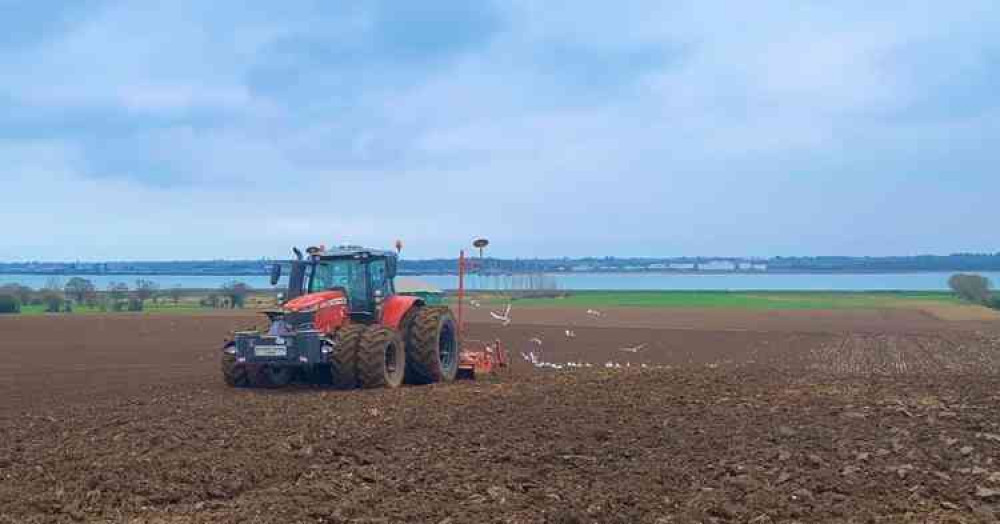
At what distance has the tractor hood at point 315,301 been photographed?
16.0 m

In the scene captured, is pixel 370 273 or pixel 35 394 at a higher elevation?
pixel 370 273

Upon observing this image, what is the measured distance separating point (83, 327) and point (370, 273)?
91.9 feet

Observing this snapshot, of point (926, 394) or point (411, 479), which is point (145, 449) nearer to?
point (411, 479)

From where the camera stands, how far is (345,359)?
15742mm

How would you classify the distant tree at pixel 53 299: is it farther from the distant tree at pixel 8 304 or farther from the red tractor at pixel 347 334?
the red tractor at pixel 347 334

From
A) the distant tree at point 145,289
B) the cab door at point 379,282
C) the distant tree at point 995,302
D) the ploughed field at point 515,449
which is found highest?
the cab door at point 379,282

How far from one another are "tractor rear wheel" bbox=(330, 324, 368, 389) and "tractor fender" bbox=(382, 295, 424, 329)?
4.52ft

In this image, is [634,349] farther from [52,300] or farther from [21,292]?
[21,292]

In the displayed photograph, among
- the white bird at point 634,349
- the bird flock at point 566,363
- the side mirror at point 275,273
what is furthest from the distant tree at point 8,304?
the side mirror at point 275,273

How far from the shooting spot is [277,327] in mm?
16188

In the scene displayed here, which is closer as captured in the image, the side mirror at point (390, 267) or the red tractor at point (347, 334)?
the red tractor at point (347, 334)

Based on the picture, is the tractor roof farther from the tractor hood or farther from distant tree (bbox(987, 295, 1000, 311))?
distant tree (bbox(987, 295, 1000, 311))

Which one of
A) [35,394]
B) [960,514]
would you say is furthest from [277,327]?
[960,514]

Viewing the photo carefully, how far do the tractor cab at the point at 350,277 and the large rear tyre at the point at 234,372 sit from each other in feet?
4.33
